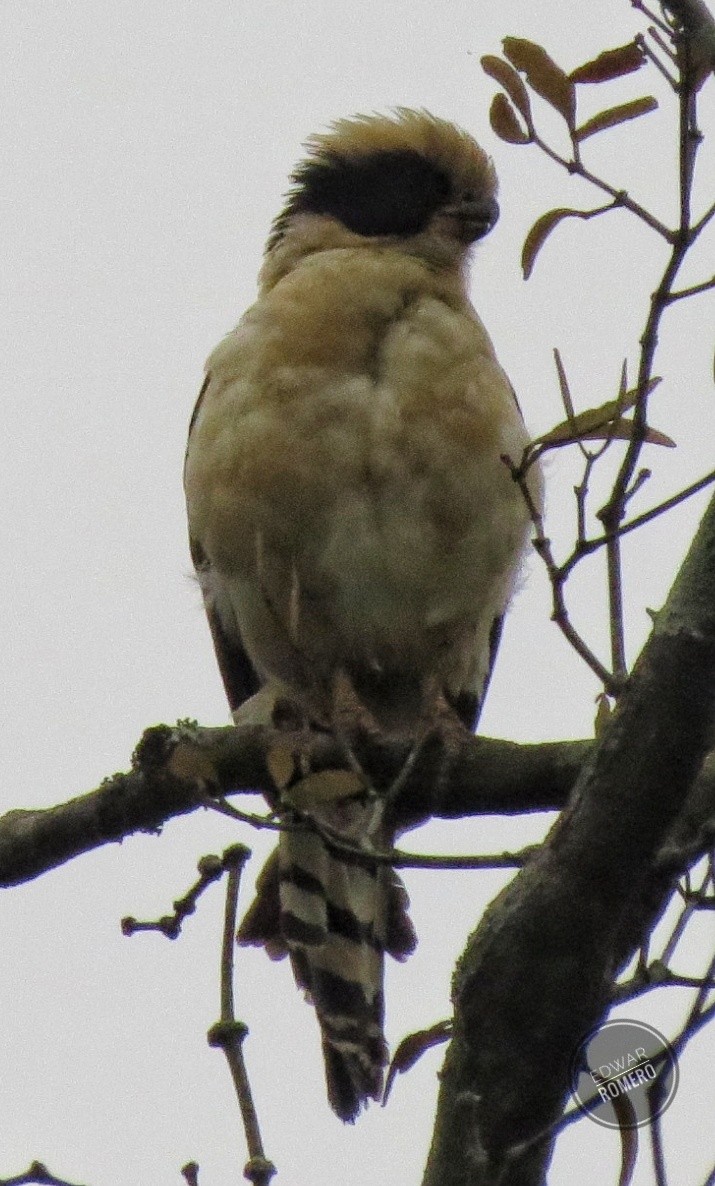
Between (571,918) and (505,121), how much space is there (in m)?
1.50

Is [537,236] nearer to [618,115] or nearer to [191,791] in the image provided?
[618,115]

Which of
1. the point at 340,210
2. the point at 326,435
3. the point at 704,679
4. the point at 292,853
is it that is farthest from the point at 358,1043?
the point at 340,210

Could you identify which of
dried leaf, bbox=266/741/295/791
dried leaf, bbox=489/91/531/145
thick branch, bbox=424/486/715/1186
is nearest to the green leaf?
dried leaf, bbox=489/91/531/145

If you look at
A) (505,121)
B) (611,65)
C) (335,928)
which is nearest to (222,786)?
(335,928)

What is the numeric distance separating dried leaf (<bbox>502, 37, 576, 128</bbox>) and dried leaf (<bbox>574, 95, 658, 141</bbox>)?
0.03 metres

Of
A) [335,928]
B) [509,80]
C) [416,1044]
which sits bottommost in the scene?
[416,1044]

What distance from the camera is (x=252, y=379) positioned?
17.4ft

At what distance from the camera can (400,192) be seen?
6277 millimetres

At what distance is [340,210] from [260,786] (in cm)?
261

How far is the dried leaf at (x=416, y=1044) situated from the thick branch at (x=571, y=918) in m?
0.13

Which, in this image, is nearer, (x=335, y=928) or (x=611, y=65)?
(x=611, y=65)

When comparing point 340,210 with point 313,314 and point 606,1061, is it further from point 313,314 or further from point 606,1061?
point 606,1061

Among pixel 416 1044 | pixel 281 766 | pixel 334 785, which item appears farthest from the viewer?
pixel 334 785

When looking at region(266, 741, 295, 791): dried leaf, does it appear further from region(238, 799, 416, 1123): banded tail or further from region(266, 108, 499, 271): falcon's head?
region(266, 108, 499, 271): falcon's head
